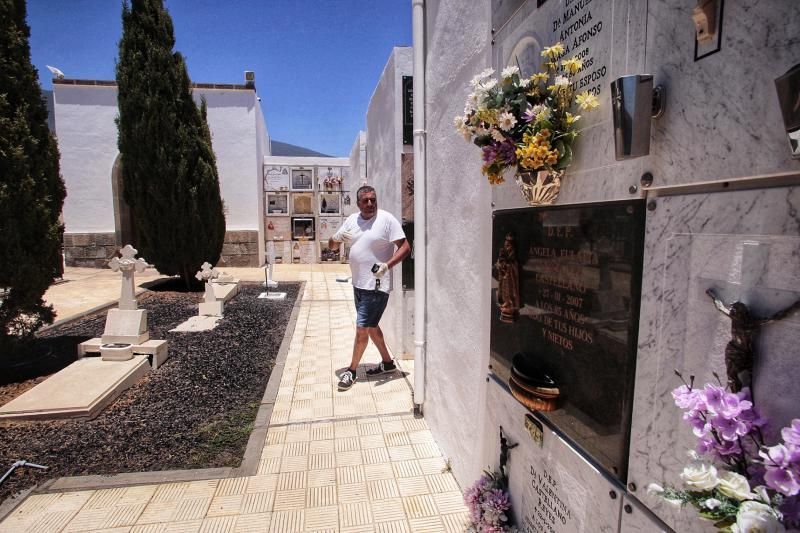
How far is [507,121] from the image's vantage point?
4.84 feet

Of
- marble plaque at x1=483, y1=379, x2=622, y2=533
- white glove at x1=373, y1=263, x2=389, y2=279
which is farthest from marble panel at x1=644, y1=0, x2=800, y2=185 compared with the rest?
white glove at x1=373, y1=263, x2=389, y2=279

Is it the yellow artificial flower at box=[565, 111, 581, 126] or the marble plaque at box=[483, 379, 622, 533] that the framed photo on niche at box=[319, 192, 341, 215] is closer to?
the marble plaque at box=[483, 379, 622, 533]

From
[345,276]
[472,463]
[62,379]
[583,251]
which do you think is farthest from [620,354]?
[345,276]

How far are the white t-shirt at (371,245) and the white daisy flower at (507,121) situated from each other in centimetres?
267

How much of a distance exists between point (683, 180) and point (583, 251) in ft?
1.35

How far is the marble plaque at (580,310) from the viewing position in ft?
4.12

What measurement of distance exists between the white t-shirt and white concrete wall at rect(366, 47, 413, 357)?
0.79m

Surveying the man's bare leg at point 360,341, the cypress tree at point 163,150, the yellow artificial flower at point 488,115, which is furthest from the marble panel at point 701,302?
the cypress tree at point 163,150

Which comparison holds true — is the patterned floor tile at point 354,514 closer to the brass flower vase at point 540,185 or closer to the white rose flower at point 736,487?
the brass flower vase at point 540,185

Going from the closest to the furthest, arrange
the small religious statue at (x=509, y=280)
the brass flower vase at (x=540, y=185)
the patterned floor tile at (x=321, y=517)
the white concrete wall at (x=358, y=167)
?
the brass flower vase at (x=540, y=185)
the small religious statue at (x=509, y=280)
the patterned floor tile at (x=321, y=517)
the white concrete wall at (x=358, y=167)

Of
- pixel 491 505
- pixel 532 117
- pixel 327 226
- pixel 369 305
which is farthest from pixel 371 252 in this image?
pixel 327 226

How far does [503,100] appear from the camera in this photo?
1.52m

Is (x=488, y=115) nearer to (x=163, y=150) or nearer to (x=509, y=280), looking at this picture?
(x=509, y=280)

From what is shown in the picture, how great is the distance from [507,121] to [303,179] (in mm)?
15172
